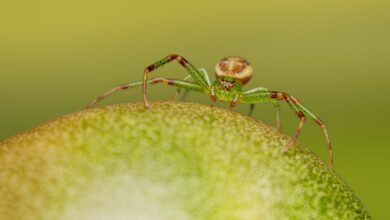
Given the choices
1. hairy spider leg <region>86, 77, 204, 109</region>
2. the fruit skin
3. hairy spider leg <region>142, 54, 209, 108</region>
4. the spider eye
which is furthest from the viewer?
the spider eye

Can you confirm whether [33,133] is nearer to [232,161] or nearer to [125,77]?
[232,161]

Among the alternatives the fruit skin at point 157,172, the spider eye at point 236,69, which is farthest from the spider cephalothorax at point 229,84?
the fruit skin at point 157,172

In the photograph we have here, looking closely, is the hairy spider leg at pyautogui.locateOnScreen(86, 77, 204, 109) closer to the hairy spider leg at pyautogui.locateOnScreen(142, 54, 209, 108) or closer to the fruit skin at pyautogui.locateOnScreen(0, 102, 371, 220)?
the hairy spider leg at pyautogui.locateOnScreen(142, 54, 209, 108)

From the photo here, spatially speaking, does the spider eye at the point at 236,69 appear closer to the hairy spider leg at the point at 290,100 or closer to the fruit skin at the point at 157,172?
the hairy spider leg at the point at 290,100

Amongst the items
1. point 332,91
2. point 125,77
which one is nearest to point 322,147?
point 332,91

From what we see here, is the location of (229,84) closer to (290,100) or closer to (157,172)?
(290,100)

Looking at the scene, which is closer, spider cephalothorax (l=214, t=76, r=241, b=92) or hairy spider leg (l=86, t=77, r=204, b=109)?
hairy spider leg (l=86, t=77, r=204, b=109)

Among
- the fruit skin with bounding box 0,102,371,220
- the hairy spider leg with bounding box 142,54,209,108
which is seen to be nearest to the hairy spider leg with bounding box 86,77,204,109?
the hairy spider leg with bounding box 142,54,209,108
